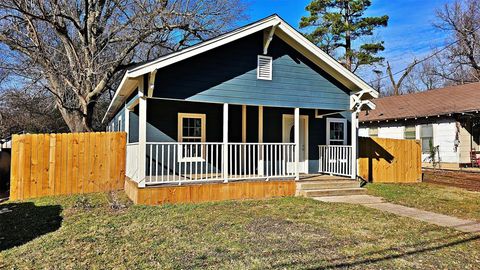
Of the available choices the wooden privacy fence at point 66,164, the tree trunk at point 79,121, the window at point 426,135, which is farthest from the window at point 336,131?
the tree trunk at point 79,121

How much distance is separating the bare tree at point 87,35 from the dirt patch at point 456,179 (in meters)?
12.6

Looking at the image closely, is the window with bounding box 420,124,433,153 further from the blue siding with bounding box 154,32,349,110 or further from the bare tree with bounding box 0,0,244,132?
the bare tree with bounding box 0,0,244,132

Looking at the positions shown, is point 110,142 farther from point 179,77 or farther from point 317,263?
point 317,263

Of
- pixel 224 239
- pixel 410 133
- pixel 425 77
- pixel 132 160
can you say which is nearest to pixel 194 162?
pixel 132 160

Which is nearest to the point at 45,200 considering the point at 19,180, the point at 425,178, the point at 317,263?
the point at 19,180

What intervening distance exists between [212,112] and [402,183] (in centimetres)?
784

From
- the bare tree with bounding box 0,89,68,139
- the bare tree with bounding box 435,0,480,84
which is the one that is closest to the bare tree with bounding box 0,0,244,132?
the bare tree with bounding box 0,89,68,139

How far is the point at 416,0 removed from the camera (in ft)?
62.2

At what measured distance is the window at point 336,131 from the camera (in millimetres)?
12664

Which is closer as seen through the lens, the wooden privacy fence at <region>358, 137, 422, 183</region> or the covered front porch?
the covered front porch

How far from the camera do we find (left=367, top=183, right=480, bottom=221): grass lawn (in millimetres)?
7969

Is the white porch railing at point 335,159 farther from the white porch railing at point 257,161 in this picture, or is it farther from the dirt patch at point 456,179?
the dirt patch at point 456,179

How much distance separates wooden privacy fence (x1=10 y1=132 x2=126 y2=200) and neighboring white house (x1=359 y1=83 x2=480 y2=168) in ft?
42.8

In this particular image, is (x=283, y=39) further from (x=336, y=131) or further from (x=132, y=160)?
(x=132, y=160)
